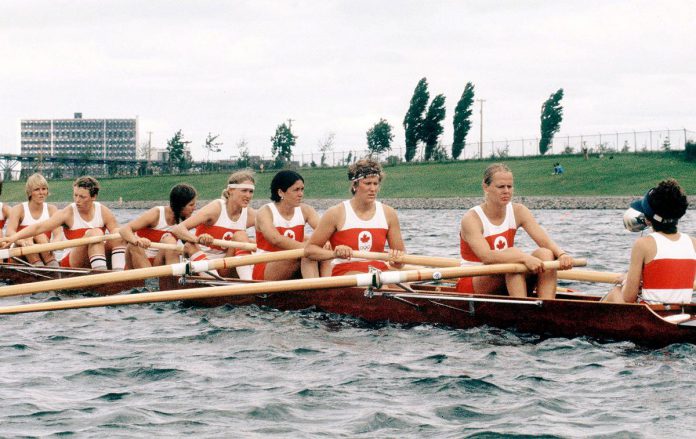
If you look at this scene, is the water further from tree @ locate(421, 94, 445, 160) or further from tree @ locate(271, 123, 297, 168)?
tree @ locate(271, 123, 297, 168)

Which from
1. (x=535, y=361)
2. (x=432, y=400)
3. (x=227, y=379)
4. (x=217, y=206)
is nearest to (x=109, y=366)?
(x=227, y=379)

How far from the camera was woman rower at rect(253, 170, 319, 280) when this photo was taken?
11.3 meters

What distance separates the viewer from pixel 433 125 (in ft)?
255

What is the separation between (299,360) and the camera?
28.2 ft

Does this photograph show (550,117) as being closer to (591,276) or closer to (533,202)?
(533,202)

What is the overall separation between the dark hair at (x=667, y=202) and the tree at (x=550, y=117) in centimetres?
6558

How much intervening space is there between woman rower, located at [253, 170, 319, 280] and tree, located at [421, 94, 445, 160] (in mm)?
65981

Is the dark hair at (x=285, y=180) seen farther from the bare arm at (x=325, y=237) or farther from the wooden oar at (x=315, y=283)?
the wooden oar at (x=315, y=283)

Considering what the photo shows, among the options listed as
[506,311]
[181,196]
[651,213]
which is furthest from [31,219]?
[651,213]

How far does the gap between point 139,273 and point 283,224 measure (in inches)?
73.2

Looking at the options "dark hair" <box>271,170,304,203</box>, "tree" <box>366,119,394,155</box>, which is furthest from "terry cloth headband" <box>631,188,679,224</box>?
"tree" <box>366,119,394,155</box>

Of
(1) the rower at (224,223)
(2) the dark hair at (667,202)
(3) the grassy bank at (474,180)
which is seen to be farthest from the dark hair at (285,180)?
(3) the grassy bank at (474,180)

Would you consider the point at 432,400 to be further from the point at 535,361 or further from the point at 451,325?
the point at 451,325

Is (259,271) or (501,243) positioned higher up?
(501,243)
